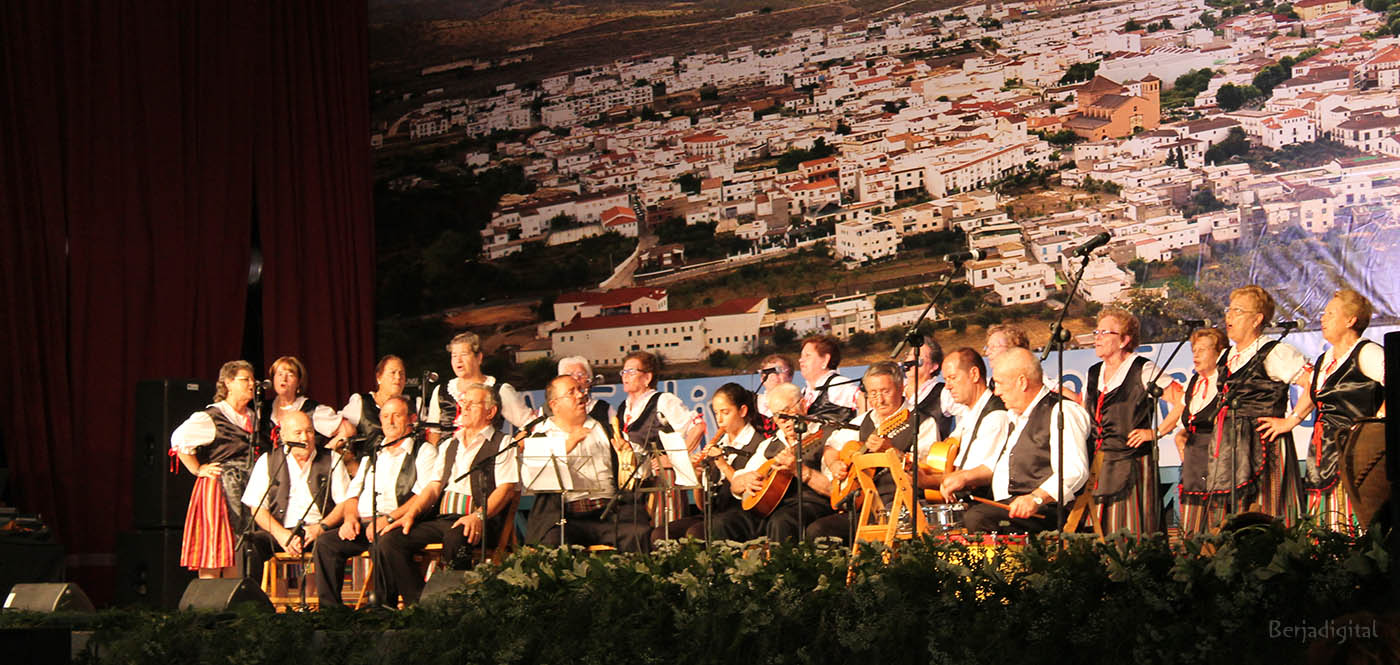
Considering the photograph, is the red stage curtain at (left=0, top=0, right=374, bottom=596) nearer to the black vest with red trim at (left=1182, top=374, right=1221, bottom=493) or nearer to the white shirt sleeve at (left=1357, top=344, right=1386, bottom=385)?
the black vest with red trim at (left=1182, top=374, right=1221, bottom=493)

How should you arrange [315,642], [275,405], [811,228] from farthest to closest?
[811,228] < [275,405] < [315,642]

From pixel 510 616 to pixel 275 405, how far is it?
4.17 m

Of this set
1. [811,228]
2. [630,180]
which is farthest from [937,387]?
[630,180]

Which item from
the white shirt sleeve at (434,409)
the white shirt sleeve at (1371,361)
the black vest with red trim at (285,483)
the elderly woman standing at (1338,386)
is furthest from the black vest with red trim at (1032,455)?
the black vest with red trim at (285,483)

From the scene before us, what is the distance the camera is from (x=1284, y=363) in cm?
548

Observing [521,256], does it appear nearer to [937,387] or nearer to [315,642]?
[937,387]

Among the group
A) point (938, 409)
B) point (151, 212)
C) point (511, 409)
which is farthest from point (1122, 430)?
point (151, 212)

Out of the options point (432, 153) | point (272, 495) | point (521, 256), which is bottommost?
point (272, 495)

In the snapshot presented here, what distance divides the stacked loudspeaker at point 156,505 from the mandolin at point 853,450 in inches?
127

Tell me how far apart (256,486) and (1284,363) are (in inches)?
176

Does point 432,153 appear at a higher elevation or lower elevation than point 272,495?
higher

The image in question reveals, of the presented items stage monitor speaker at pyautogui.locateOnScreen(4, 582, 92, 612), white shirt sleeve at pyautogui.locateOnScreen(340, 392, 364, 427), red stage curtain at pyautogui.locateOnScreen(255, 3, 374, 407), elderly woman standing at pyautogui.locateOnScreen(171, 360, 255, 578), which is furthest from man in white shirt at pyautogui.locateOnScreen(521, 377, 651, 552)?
red stage curtain at pyautogui.locateOnScreen(255, 3, 374, 407)

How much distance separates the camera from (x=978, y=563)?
109 inches

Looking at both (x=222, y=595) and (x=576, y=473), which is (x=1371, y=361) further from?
(x=222, y=595)
